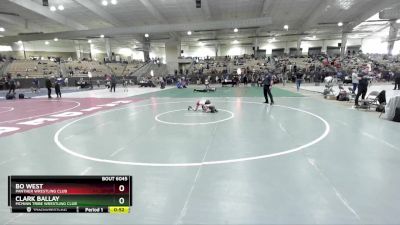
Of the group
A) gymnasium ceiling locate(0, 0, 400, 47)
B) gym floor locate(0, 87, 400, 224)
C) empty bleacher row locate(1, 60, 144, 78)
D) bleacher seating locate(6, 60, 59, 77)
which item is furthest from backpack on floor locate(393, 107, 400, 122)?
bleacher seating locate(6, 60, 59, 77)

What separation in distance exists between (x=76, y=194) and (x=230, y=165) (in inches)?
123

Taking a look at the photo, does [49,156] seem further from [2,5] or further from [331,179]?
[2,5]

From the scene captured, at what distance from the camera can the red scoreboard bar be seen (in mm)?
2283

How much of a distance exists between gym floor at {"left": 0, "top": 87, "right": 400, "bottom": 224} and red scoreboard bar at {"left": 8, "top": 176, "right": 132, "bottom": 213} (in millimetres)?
1022

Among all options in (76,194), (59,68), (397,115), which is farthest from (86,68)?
(76,194)

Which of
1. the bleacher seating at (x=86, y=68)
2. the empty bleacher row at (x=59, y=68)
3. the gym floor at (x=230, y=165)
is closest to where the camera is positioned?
the gym floor at (x=230, y=165)

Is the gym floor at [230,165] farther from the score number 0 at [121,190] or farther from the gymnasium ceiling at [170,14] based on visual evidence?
the gymnasium ceiling at [170,14]

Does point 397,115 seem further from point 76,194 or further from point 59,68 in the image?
point 59,68

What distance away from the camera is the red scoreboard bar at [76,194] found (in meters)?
2.28

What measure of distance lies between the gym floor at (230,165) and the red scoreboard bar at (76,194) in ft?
3.35

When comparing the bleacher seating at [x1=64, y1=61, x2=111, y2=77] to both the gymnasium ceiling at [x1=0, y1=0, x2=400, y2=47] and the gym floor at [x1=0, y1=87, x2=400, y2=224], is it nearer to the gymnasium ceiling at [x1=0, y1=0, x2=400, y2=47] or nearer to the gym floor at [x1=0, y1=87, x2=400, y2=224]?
the gymnasium ceiling at [x1=0, y1=0, x2=400, y2=47]

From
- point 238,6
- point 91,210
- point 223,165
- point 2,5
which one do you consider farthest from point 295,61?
point 91,210

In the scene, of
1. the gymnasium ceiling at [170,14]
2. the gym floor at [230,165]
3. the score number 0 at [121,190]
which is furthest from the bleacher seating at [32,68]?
the score number 0 at [121,190]

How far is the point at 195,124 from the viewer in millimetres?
8836
